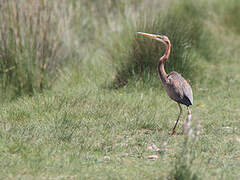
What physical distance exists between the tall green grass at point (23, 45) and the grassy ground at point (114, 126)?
0.42 metres

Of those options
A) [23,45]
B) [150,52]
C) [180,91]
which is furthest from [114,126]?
[23,45]

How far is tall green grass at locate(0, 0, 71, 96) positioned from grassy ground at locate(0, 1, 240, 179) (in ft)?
1.39

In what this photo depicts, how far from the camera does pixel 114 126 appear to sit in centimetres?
664

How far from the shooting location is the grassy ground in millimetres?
4969

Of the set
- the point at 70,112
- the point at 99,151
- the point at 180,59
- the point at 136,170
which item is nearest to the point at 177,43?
the point at 180,59

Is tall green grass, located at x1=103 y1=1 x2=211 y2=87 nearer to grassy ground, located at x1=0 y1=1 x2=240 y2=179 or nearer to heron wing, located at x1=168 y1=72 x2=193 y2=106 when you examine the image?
grassy ground, located at x1=0 y1=1 x2=240 y2=179

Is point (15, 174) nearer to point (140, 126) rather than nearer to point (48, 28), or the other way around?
point (140, 126)

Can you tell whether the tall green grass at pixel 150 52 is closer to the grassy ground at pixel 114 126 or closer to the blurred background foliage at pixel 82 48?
the blurred background foliage at pixel 82 48

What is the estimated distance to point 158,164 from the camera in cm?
520

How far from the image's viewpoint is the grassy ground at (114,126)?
16.3 ft

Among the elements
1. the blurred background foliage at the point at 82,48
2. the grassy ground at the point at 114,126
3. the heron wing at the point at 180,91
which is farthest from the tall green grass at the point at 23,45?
the heron wing at the point at 180,91

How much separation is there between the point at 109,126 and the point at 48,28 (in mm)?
3232

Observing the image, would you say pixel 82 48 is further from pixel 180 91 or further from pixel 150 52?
pixel 180 91

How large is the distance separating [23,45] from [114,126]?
279 centimetres
